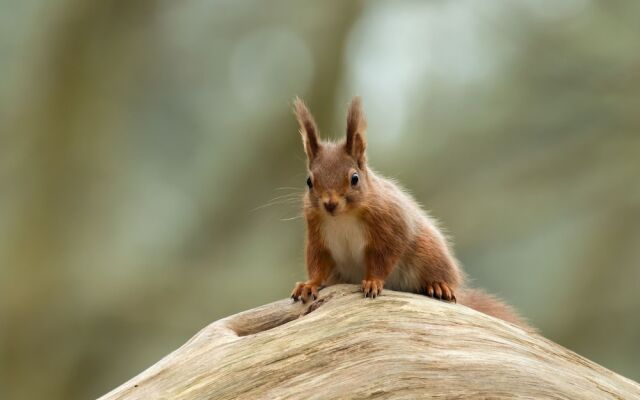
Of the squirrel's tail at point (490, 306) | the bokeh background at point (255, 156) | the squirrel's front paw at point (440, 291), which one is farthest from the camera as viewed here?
the bokeh background at point (255, 156)

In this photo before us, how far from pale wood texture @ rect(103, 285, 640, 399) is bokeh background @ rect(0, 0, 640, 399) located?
9.61ft

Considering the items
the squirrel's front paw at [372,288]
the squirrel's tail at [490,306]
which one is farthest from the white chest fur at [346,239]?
the squirrel's tail at [490,306]

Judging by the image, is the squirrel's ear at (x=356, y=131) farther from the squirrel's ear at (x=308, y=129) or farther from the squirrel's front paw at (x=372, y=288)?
the squirrel's front paw at (x=372, y=288)

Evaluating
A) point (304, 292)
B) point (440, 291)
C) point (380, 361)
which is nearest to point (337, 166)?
point (304, 292)

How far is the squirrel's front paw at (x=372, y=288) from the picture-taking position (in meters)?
2.27

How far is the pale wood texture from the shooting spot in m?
1.96

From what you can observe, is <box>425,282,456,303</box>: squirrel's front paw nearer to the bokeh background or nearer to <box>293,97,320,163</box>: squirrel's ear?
<box>293,97,320,163</box>: squirrel's ear

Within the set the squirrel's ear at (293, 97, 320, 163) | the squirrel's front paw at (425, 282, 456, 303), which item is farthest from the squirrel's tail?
the squirrel's ear at (293, 97, 320, 163)

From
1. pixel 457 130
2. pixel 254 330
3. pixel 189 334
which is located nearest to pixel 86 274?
pixel 189 334

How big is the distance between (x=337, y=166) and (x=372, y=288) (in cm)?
40

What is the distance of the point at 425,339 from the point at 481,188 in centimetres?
349

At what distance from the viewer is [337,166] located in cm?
247

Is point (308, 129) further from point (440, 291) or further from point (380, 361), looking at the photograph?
point (380, 361)

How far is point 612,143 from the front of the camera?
5.43 meters
